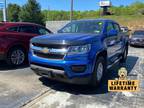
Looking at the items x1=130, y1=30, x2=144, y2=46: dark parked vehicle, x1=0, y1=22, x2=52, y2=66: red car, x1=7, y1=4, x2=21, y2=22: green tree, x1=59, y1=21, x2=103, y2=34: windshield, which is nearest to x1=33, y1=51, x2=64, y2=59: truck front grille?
x1=59, y1=21, x2=103, y2=34: windshield

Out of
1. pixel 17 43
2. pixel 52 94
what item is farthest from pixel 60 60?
pixel 17 43

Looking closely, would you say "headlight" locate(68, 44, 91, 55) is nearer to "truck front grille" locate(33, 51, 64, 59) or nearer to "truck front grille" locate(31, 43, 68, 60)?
"truck front grille" locate(31, 43, 68, 60)

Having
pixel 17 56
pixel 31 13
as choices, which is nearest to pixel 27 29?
pixel 17 56

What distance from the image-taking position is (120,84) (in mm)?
5156

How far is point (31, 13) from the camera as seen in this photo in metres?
46.1

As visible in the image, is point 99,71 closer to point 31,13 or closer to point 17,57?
point 17,57

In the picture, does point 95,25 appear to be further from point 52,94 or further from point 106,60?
point 52,94

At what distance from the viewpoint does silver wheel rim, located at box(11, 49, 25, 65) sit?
830cm

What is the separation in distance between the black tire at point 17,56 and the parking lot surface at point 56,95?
1.12m

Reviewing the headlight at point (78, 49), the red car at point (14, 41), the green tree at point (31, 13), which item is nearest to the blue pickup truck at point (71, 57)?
the headlight at point (78, 49)

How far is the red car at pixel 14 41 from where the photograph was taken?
7.90 meters

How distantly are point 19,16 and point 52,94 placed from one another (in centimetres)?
4449

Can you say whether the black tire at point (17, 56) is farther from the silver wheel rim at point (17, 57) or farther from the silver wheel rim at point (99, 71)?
the silver wheel rim at point (99, 71)

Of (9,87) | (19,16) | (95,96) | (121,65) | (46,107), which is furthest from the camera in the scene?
(19,16)
